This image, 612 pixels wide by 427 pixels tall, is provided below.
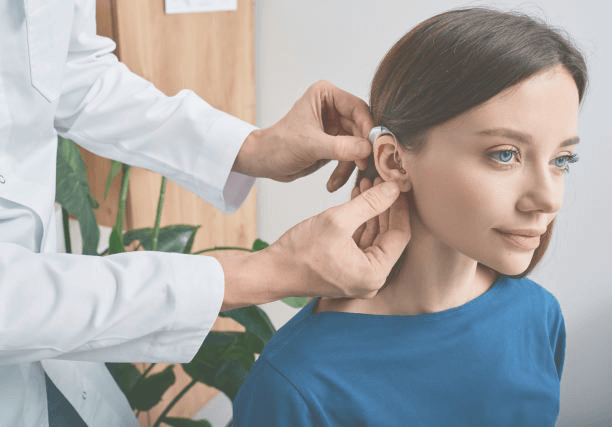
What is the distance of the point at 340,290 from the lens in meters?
0.74

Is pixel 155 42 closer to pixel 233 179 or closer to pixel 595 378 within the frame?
pixel 233 179

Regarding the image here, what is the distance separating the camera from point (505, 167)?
77cm

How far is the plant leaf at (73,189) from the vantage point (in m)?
1.21

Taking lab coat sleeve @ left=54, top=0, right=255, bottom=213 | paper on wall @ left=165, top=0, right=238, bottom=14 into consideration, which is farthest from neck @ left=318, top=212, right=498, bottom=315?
paper on wall @ left=165, top=0, right=238, bottom=14

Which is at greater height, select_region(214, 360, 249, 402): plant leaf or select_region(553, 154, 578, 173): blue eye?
select_region(553, 154, 578, 173): blue eye

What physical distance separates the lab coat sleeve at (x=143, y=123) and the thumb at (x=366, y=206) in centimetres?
31

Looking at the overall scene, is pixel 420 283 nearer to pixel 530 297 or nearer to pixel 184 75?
pixel 530 297

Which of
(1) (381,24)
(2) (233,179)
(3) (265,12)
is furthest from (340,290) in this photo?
(3) (265,12)

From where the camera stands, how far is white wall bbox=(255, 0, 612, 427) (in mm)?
1677

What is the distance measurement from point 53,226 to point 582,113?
1462 mm

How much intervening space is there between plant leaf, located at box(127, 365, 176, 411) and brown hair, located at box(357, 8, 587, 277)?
0.85 metres

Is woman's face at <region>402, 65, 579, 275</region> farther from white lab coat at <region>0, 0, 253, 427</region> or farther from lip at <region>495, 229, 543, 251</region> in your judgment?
white lab coat at <region>0, 0, 253, 427</region>

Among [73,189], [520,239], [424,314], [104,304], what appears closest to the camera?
[104,304]

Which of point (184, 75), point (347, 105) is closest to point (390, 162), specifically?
point (347, 105)
